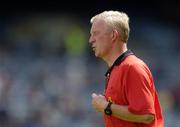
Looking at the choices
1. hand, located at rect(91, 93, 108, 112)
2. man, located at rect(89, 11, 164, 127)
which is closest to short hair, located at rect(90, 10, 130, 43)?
man, located at rect(89, 11, 164, 127)

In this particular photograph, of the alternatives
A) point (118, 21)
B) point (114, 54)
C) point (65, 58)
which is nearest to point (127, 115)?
point (114, 54)

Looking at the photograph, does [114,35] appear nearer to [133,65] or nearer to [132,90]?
[133,65]

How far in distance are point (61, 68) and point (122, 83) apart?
298 inches

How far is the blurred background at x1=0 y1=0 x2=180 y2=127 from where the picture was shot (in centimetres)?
1079

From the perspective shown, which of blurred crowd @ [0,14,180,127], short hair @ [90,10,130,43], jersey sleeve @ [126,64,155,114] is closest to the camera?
jersey sleeve @ [126,64,155,114]

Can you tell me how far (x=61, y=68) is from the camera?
453 inches

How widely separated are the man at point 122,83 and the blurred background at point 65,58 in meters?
6.43

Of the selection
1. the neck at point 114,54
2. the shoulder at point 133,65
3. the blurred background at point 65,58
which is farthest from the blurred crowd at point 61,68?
the shoulder at point 133,65

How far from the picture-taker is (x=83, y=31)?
11781 millimetres

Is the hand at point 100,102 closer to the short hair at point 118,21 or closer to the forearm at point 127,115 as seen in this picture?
the forearm at point 127,115

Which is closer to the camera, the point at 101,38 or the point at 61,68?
the point at 101,38

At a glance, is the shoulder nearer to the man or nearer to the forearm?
the man

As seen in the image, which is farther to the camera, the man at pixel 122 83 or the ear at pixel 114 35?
the ear at pixel 114 35

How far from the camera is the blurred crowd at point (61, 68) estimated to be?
10750 mm
